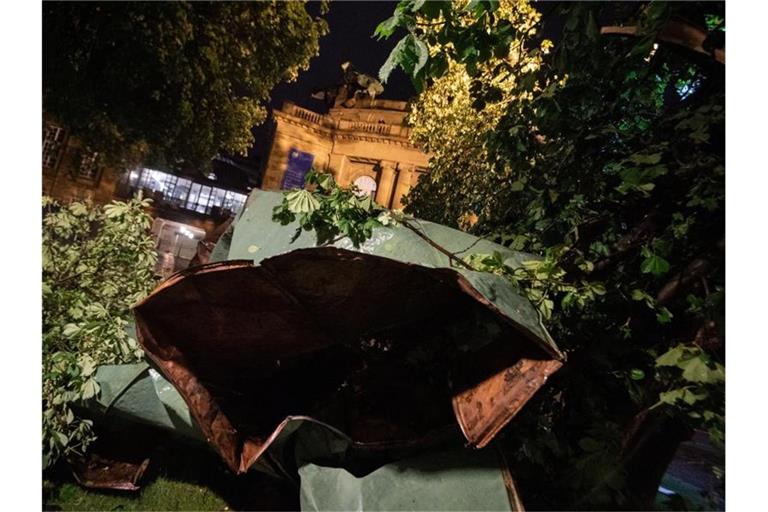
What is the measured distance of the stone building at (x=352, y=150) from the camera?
77.6 ft

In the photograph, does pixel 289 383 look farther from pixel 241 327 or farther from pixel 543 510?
pixel 543 510

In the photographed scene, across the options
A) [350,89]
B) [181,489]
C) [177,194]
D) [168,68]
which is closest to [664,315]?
[181,489]

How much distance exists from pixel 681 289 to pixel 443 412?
196cm

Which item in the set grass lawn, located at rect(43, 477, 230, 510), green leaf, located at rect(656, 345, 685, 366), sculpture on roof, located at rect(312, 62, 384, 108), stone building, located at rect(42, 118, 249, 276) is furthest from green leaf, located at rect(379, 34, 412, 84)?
sculpture on roof, located at rect(312, 62, 384, 108)

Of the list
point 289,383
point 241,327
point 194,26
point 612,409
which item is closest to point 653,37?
point 612,409

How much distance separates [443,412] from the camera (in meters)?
2.98

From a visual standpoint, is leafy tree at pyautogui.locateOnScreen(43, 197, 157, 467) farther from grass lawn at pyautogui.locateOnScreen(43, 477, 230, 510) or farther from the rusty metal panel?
the rusty metal panel

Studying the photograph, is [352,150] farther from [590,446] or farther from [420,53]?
[590,446]

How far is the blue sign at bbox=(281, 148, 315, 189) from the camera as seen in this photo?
958 inches

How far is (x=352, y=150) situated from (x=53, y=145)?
15626 millimetres

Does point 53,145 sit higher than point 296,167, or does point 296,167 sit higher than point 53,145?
point 296,167

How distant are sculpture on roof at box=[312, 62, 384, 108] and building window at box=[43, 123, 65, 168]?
52.9 ft

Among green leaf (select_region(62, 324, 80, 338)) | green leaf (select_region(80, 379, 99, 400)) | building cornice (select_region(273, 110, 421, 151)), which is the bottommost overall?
green leaf (select_region(80, 379, 99, 400))

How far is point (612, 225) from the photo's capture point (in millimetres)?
3379
